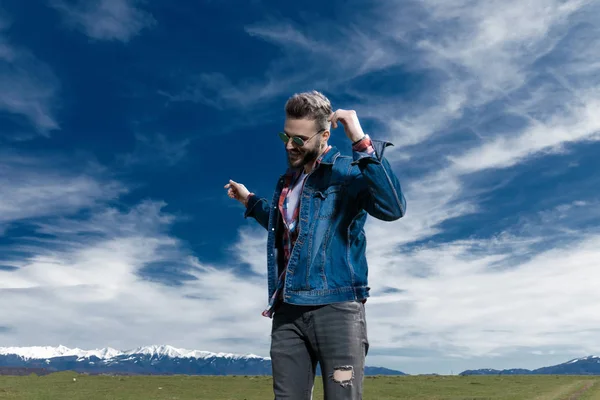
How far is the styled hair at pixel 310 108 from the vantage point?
13.9 feet

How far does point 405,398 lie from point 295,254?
24.3 meters

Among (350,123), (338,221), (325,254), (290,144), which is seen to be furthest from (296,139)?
(325,254)

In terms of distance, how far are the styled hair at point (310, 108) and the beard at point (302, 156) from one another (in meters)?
A: 0.19

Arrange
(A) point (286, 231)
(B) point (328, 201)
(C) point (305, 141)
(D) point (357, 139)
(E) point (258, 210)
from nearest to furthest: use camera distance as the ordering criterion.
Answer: (D) point (357, 139), (B) point (328, 201), (C) point (305, 141), (A) point (286, 231), (E) point (258, 210)

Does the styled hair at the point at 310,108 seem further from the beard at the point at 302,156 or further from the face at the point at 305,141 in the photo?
the beard at the point at 302,156

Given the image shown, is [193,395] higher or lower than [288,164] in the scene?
lower

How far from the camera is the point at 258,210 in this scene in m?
5.18

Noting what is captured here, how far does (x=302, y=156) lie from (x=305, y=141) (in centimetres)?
12

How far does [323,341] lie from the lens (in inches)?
158

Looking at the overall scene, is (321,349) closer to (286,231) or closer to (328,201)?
(286,231)

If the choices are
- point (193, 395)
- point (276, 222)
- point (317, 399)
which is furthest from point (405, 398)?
point (276, 222)

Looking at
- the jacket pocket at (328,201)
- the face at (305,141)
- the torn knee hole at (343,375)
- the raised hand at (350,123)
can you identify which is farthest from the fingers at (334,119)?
the torn knee hole at (343,375)

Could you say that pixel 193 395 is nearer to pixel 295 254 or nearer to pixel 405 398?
pixel 405 398

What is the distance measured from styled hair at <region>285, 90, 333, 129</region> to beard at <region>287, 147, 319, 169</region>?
191 millimetres
